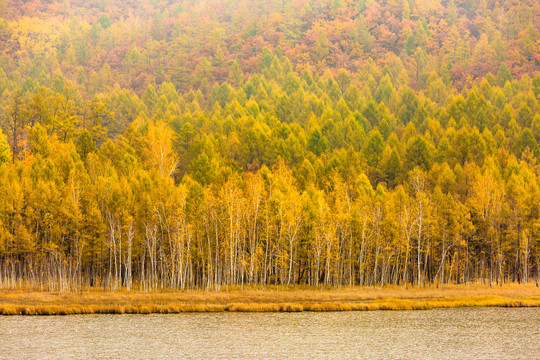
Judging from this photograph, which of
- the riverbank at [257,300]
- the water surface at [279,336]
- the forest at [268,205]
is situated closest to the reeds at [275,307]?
the riverbank at [257,300]

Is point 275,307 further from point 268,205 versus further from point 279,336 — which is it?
point 268,205

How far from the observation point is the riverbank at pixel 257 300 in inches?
2509

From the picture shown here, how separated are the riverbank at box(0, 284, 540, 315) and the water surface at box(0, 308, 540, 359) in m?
3.01

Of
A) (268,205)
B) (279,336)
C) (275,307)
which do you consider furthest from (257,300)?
(279,336)

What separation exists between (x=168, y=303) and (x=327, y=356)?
29596 millimetres

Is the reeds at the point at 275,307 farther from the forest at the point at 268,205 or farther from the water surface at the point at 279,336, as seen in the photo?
the forest at the point at 268,205

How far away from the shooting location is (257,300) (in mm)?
70375

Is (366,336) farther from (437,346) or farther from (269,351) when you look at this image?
(269,351)

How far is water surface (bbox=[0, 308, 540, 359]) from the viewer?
43.4 meters

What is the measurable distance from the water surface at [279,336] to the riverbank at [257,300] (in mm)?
3014

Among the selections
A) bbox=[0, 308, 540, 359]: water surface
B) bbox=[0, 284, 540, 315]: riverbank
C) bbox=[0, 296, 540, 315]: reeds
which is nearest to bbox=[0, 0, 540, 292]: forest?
bbox=[0, 284, 540, 315]: riverbank

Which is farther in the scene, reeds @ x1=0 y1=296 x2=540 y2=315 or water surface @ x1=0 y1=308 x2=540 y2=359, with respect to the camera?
reeds @ x1=0 y1=296 x2=540 y2=315

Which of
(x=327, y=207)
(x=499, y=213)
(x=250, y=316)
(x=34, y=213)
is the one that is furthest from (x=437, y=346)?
(x=34, y=213)

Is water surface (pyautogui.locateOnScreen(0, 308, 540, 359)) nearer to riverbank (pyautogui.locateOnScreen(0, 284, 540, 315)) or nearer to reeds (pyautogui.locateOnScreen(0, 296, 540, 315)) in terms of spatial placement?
reeds (pyautogui.locateOnScreen(0, 296, 540, 315))
